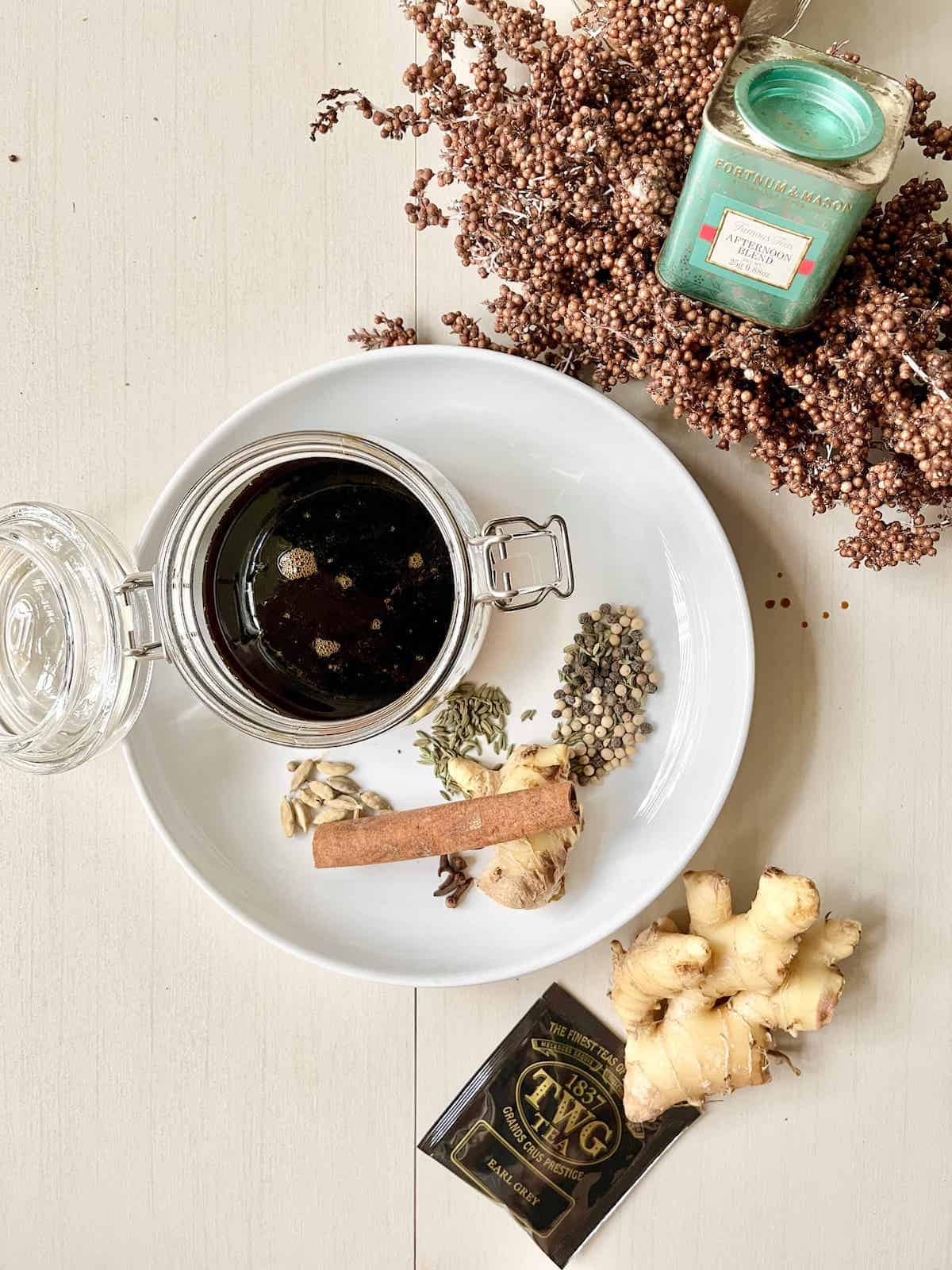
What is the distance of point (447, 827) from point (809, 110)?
1.77 ft

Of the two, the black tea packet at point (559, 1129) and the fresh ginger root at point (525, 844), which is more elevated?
the fresh ginger root at point (525, 844)

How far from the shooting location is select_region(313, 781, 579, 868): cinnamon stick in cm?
79

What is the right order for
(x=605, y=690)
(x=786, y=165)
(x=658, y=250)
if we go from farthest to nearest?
(x=605, y=690)
(x=658, y=250)
(x=786, y=165)

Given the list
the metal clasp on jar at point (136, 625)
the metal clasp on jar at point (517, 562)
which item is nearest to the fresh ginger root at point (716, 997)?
the metal clasp on jar at point (517, 562)

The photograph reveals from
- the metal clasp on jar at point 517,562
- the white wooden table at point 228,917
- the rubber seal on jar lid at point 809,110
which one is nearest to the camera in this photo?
the rubber seal on jar lid at point 809,110

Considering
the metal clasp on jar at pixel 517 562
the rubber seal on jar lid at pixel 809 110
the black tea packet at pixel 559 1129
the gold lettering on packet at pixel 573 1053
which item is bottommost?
the black tea packet at pixel 559 1129

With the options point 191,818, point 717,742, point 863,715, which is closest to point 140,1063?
point 191,818

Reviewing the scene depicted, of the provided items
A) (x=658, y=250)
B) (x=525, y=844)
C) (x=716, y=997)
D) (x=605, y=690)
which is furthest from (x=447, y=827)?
(x=658, y=250)

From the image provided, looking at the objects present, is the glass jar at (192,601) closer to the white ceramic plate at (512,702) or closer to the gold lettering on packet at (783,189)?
the white ceramic plate at (512,702)

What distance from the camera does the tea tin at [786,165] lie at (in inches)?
23.2

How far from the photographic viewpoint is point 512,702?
85cm

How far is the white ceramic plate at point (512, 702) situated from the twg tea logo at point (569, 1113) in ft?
0.47

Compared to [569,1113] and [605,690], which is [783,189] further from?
[569,1113]

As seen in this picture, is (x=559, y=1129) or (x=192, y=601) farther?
(x=559, y=1129)
